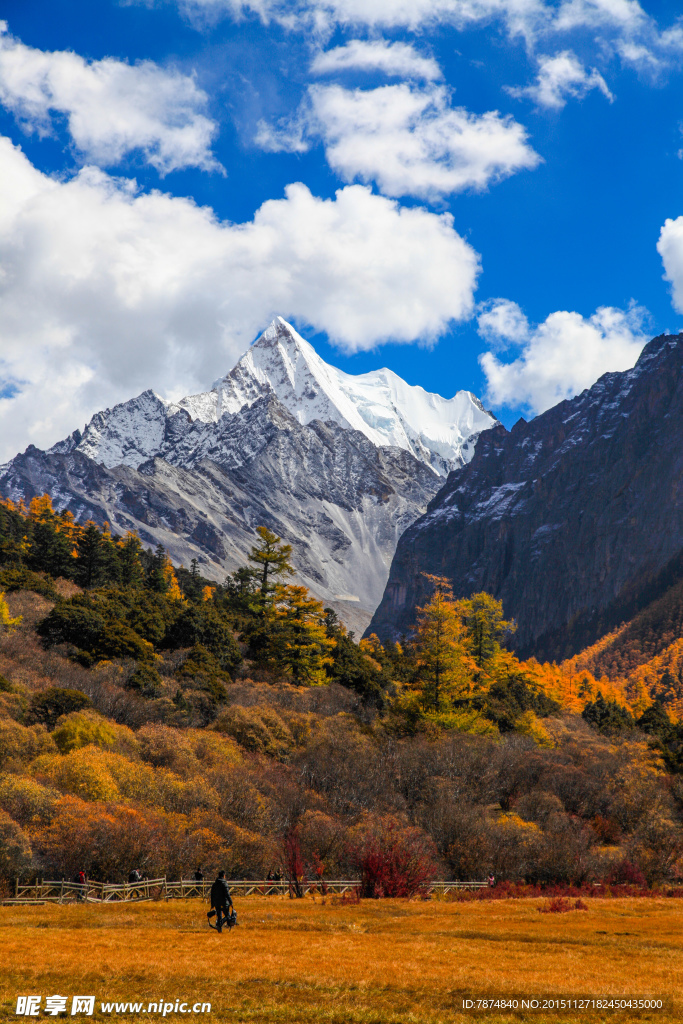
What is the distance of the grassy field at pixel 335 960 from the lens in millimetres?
12695

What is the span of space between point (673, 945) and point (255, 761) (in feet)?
86.6

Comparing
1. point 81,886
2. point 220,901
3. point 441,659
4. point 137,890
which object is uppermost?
point 441,659

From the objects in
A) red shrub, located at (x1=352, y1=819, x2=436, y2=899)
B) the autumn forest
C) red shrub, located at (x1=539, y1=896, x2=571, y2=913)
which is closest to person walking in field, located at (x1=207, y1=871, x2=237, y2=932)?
the autumn forest

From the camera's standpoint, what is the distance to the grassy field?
1270 cm

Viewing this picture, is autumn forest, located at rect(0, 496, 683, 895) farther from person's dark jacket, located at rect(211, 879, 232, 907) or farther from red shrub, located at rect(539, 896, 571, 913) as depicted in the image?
person's dark jacket, located at rect(211, 879, 232, 907)

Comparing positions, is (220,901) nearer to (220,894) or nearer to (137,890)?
(220,894)

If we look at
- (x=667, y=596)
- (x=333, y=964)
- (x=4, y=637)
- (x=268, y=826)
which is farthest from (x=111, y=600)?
(x=667, y=596)

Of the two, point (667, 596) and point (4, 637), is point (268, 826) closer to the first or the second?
point (4, 637)

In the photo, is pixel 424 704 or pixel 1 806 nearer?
pixel 1 806

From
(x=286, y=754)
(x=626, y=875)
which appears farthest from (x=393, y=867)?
(x=286, y=754)

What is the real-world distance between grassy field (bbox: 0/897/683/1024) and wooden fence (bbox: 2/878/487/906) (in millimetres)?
1900

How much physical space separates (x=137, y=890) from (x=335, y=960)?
12.1 m

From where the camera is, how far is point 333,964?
599 inches

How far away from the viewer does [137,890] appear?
82.9 feet
